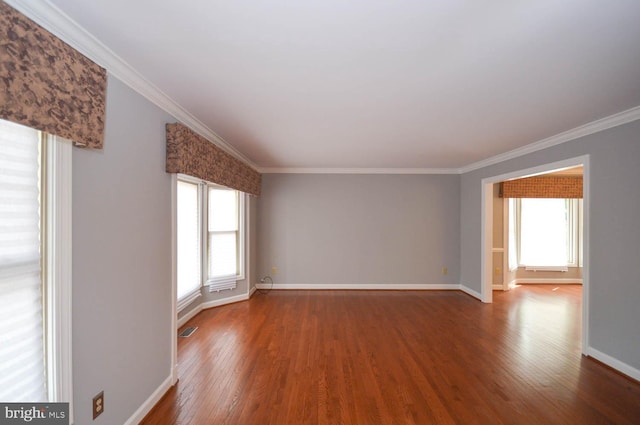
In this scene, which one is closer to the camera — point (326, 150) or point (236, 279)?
point (326, 150)

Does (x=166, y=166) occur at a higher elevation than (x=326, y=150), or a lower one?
lower

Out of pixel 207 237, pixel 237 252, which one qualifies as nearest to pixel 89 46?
pixel 207 237

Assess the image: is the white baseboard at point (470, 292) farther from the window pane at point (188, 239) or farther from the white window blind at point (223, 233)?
the window pane at point (188, 239)

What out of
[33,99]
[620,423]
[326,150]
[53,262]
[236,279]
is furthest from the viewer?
[236,279]

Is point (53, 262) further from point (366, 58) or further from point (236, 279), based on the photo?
point (236, 279)

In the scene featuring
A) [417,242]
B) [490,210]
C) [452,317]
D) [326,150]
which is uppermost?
[326,150]

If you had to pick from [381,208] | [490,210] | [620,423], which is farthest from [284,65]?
[490,210]

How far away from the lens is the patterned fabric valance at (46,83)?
965 mm

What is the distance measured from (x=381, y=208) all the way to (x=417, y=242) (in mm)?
1020

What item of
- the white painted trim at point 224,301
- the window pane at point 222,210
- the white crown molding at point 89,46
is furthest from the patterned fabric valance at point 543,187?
the white crown molding at point 89,46

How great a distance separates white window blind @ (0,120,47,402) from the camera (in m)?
1.10

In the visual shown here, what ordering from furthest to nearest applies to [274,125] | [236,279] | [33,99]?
[236,279], [274,125], [33,99]

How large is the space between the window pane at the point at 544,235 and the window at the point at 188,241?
692 cm

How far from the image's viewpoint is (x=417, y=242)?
515 centimetres
